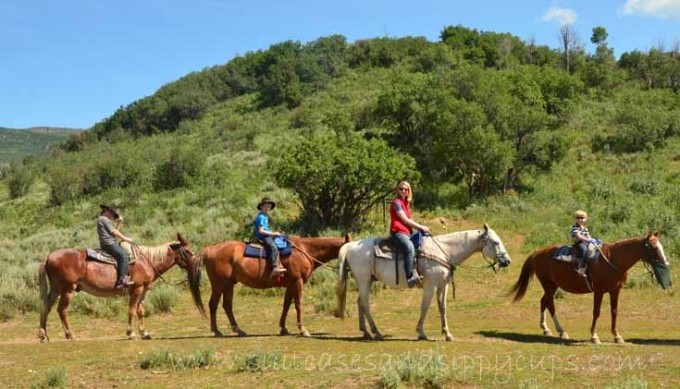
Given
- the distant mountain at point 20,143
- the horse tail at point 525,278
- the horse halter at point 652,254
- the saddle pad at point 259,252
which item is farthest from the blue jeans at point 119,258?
the distant mountain at point 20,143

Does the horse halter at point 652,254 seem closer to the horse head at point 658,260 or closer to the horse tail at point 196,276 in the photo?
the horse head at point 658,260

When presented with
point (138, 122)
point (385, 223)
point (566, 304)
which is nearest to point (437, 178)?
point (385, 223)

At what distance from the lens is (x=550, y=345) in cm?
1069

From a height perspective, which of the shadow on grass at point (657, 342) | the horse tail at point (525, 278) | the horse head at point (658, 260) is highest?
the horse head at point (658, 260)

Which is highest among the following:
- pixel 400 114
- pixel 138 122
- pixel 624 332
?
pixel 138 122

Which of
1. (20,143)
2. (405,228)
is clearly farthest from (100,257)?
(20,143)

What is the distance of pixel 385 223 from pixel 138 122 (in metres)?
44.6

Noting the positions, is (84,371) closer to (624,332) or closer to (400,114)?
(624,332)

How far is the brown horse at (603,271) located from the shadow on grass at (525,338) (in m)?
0.18

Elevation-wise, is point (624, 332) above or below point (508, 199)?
below

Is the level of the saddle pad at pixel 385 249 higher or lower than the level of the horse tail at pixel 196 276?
higher

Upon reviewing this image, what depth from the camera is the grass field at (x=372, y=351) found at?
8.23m

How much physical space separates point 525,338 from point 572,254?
1759 mm

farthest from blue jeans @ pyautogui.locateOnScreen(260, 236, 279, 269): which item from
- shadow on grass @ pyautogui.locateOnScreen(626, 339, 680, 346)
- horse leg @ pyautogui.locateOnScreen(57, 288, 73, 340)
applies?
shadow on grass @ pyautogui.locateOnScreen(626, 339, 680, 346)
